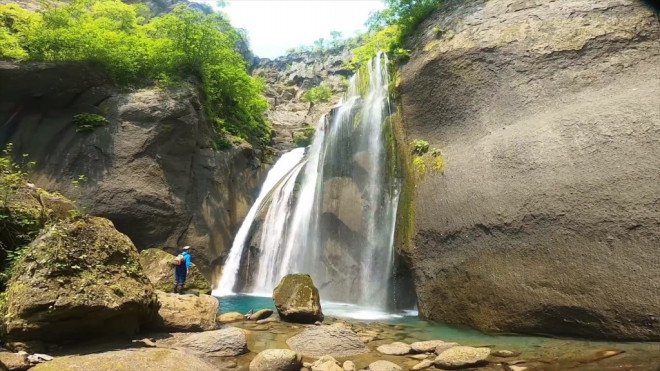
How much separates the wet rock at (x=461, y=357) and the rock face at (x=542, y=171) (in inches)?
91.2

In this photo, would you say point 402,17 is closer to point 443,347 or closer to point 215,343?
point 443,347

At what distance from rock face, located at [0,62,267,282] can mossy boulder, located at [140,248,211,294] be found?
308cm

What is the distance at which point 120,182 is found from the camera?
56.7 ft

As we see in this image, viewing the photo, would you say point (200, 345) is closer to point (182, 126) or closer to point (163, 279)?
point (163, 279)

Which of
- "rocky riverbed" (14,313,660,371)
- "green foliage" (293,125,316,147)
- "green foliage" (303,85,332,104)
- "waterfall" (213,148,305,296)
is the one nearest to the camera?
"rocky riverbed" (14,313,660,371)

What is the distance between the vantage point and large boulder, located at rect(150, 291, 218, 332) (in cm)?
907

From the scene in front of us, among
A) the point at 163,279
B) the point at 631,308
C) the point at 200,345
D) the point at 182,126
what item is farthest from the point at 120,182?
the point at 631,308

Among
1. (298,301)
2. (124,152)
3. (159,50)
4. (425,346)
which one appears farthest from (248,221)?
(425,346)

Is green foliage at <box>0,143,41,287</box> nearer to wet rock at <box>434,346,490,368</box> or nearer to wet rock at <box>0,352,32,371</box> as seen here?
wet rock at <box>0,352,32,371</box>

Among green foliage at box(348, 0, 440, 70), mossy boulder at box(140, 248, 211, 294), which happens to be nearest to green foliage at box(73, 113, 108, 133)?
mossy boulder at box(140, 248, 211, 294)

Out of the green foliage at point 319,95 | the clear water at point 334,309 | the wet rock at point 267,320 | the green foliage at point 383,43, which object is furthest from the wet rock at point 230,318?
the green foliage at point 319,95

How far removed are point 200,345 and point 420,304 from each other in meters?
6.07

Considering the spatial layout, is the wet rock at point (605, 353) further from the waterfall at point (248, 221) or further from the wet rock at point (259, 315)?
the waterfall at point (248, 221)

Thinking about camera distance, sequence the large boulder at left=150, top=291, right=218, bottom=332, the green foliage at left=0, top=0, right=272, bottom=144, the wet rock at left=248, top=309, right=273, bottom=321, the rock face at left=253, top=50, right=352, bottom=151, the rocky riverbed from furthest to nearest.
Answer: the rock face at left=253, top=50, right=352, bottom=151, the green foliage at left=0, top=0, right=272, bottom=144, the wet rock at left=248, top=309, right=273, bottom=321, the large boulder at left=150, top=291, right=218, bottom=332, the rocky riverbed
